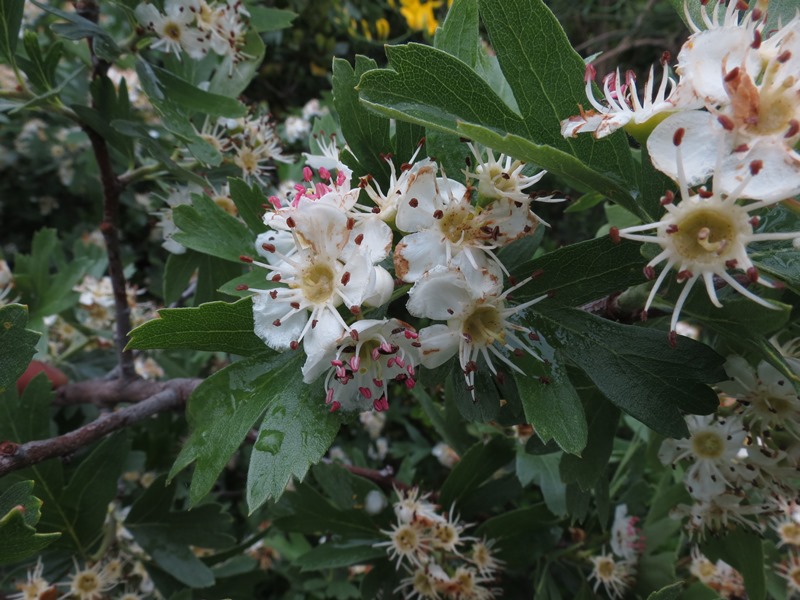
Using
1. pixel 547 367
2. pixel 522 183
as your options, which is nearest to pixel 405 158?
pixel 522 183

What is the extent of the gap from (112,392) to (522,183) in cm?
93

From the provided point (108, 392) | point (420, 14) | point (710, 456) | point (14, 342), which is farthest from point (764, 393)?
point (420, 14)

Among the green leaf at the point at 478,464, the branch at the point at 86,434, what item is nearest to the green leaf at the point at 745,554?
the green leaf at the point at 478,464

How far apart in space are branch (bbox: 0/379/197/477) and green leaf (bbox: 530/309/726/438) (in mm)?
685

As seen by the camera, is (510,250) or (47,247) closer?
(510,250)

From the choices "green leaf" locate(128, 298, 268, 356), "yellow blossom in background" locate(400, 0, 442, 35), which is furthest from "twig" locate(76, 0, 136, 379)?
"yellow blossom in background" locate(400, 0, 442, 35)

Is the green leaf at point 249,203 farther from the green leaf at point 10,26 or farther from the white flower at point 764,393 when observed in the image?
the white flower at point 764,393

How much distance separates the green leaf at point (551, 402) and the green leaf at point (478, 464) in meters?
0.48

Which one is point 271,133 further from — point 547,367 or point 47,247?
point 547,367

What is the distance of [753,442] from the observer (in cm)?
82

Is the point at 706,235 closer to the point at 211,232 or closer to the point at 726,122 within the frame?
the point at 726,122

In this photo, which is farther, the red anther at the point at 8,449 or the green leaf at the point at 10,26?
the green leaf at the point at 10,26

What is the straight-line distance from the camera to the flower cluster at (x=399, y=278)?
630 millimetres

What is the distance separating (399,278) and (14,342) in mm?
461
